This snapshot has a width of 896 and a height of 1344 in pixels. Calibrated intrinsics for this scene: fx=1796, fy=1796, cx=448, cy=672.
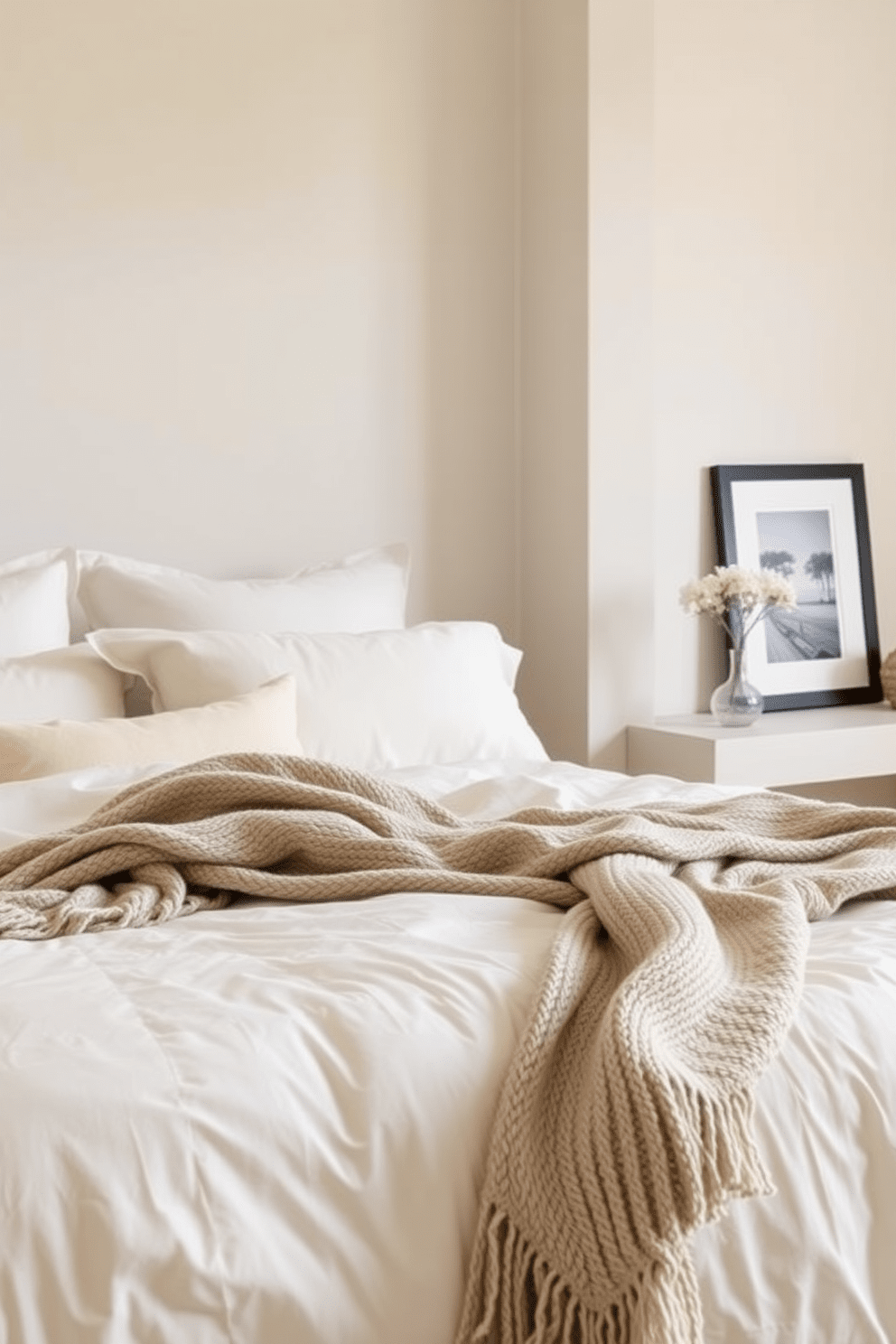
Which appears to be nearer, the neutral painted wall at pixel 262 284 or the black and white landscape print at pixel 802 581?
the neutral painted wall at pixel 262 284

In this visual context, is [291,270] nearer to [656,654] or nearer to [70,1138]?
[656,654]

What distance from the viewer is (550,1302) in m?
1.53

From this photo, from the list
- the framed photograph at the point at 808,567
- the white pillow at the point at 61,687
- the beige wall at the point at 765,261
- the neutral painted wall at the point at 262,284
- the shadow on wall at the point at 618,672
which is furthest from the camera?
the framed photograph at the point at 808,567

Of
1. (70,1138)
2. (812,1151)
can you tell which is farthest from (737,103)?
(70,1138)

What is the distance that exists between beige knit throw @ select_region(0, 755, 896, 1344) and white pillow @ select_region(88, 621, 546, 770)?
0.86 m

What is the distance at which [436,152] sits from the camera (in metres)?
4.27

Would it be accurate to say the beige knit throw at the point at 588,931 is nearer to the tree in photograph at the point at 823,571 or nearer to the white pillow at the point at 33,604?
the white pillow at the point at 33,604

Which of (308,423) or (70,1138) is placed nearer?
(70,1138)

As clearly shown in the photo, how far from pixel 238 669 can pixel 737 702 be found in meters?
1.40

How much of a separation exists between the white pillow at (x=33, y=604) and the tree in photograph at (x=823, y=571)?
2035 mm

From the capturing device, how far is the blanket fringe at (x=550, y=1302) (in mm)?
1474

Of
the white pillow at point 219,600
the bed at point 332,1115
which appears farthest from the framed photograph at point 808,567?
the bed at point 332,1115

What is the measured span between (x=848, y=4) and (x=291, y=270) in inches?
69.7

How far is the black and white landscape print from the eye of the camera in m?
4.62
